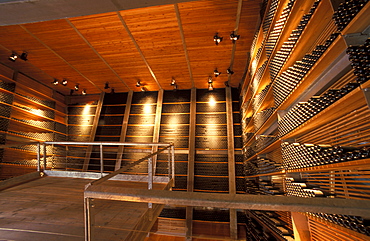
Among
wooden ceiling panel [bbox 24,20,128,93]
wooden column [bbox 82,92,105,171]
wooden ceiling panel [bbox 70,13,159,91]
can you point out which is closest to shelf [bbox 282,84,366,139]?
wooden ceiling panel [bbox 70,13,159,91]

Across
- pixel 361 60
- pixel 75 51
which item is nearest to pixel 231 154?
pixel 361 60

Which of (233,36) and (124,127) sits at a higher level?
(233,36)

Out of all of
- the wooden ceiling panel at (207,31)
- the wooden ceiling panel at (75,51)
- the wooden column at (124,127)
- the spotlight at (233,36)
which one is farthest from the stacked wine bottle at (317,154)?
the wooden column at (124,127)

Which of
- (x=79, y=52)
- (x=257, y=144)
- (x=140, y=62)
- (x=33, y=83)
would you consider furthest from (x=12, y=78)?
(x=257, y=144)

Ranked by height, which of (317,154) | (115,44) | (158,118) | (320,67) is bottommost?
(317,154)

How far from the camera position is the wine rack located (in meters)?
1.59

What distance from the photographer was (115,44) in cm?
536

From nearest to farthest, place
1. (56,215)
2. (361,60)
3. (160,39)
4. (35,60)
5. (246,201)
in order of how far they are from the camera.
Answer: (246,201) → (361,60) → (56,215) → (160,39) → (35,60)

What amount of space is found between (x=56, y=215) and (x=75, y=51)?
476cm

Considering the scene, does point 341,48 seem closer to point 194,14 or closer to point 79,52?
point 194,14

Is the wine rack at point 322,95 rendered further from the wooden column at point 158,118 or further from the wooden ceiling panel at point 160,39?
the wooden column at point 158,118

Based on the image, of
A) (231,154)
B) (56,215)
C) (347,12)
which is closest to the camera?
(347,12)

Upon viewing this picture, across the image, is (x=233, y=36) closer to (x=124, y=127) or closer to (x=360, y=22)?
(x=360, y=22)

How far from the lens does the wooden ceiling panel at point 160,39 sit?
4.34 metres
